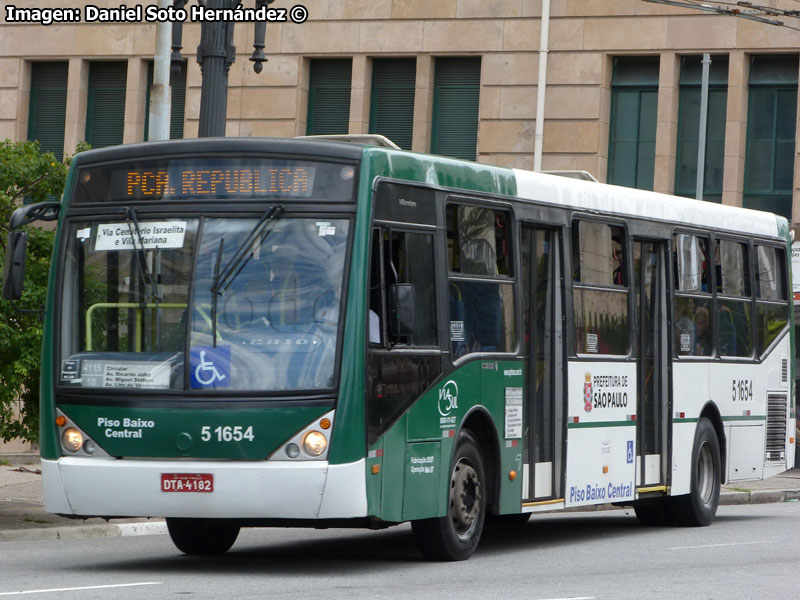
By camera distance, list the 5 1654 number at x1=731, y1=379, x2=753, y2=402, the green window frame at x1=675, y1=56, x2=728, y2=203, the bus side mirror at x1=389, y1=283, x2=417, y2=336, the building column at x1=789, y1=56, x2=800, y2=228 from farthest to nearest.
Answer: the green window frame at x1=675, y1=56, x2=728, y2=203 → the building column at x1=789, y1=56, x2=800, y2=228 → the 5 1654 number at x1=731, y1=379, x2=753, y2=402 → the bus side mirror at x1=389, y1=283, x2=417, y2=336

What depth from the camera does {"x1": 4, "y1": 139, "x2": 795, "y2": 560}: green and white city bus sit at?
10.6m

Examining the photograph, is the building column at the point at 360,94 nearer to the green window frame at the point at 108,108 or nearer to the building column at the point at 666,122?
the green window frame at the point at 108,108

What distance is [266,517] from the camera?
1059cm

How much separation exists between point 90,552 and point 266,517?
310 cm

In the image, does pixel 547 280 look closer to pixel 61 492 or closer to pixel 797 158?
pixel 61 492

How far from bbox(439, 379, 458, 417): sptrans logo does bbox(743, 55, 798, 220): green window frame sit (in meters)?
21.0

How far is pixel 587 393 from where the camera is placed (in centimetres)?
1380

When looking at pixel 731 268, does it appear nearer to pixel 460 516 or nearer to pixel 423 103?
pixel 460 516

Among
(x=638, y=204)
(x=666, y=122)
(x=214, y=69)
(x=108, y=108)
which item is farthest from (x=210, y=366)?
(x=108, y=108)

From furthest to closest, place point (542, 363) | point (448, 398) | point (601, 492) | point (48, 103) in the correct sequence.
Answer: point (48, 103) < point (601, 492) < point (542, 363) < point (448, 398)

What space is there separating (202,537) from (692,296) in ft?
18.8

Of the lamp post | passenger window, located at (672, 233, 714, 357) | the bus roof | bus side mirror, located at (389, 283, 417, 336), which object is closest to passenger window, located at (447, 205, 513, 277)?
the bus roof

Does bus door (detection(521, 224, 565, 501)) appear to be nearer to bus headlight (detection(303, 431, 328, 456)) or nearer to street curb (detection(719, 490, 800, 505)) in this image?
bus headlight (detection(303, 431, 328, 456))

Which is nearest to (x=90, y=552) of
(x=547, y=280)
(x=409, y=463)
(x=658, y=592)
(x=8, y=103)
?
(x=409, y=463)
